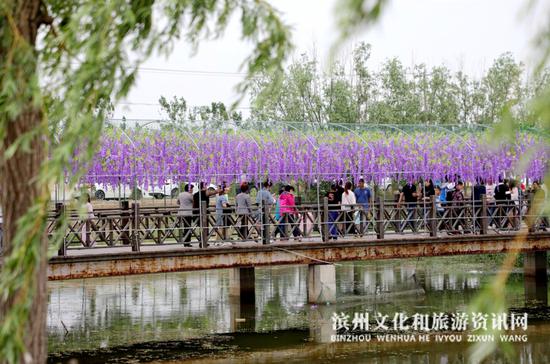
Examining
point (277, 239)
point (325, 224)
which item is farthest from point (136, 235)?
point (325, 224)

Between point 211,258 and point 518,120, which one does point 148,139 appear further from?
point 518,120

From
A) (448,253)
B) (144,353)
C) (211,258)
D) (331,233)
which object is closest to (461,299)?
(448,253)

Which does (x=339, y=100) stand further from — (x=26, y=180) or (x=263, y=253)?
(x=26, y=180)

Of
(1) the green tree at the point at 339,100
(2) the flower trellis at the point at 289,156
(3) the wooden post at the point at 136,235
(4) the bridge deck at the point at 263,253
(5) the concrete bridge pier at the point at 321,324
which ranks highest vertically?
(1) the green tree at the point at 339,100

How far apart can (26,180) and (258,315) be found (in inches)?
617

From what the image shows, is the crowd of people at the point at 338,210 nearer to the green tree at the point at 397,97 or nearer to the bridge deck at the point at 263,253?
the bridge deck at the point at 263,253

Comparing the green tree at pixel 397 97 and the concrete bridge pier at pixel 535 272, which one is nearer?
the concrete bridge pier at pixel 535 272

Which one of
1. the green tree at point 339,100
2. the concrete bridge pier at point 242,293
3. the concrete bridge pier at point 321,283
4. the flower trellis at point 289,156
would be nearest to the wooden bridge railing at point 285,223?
the concrete bridge pier at point 321,283

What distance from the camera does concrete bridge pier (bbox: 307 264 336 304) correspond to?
74.1 feet

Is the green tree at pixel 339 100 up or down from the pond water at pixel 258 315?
up

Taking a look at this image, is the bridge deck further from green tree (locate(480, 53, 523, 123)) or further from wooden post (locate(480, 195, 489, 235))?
green tree (locate(480, 53, 523, 123))

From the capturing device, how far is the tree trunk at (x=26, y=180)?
723 centimetres

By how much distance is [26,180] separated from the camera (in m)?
7.39

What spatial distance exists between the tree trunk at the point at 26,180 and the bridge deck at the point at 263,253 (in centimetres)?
1033
